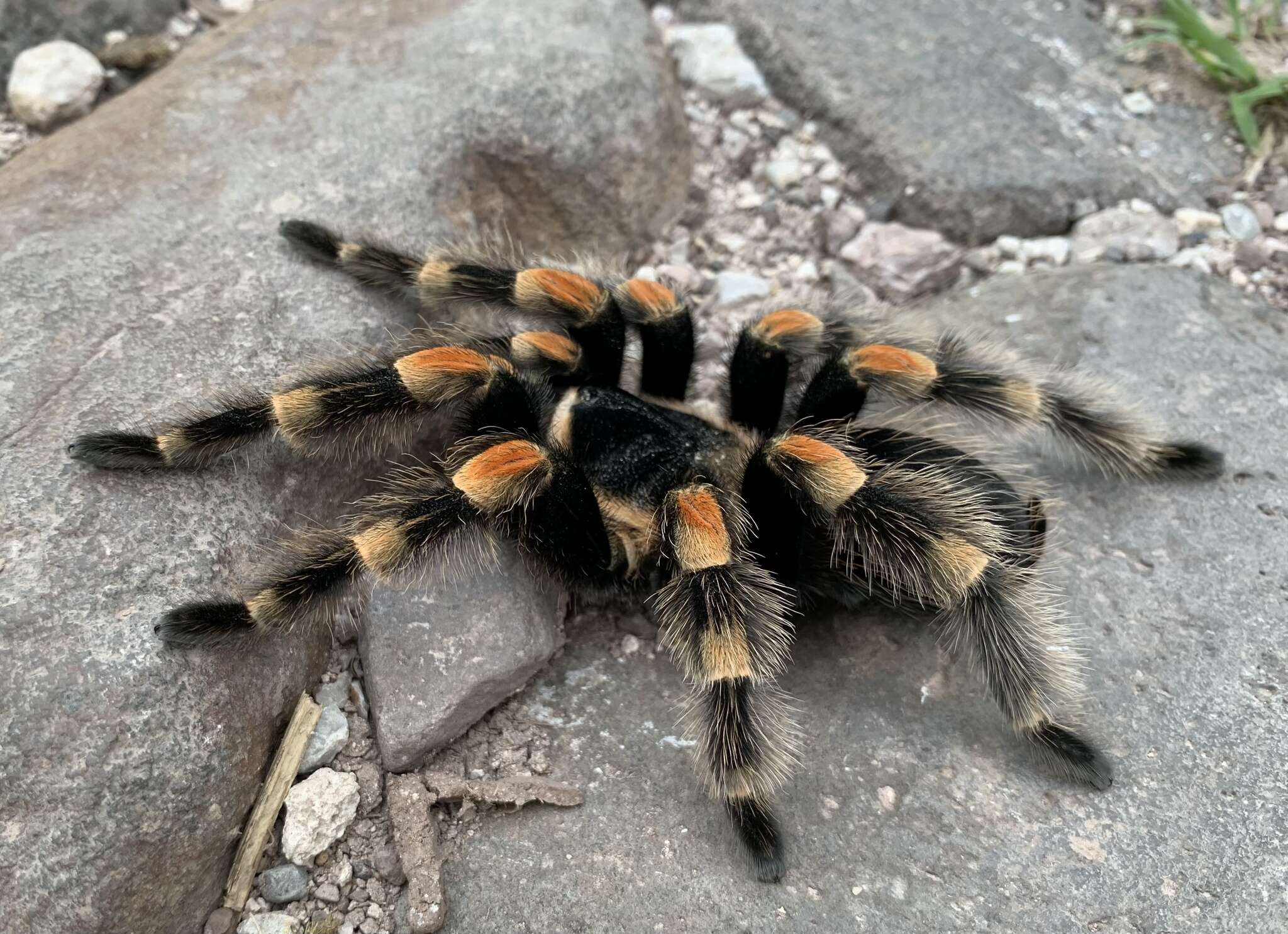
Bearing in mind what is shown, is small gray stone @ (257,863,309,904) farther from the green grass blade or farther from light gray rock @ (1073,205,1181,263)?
the green grass blade

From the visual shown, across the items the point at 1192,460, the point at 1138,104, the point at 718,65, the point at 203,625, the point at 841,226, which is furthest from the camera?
the point at 718,65

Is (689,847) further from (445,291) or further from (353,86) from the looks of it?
(353,86)

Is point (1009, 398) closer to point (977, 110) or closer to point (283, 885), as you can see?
point (977, 110)

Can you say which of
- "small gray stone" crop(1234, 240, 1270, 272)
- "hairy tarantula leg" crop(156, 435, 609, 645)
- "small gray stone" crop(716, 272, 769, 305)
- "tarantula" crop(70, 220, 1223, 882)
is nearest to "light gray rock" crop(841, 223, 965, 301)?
"small gray stone" crop(716, 272, 769, 305)

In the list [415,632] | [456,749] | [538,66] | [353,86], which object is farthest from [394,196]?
[456,749]

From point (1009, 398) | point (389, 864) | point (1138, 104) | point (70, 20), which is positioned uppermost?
point (70, 20)

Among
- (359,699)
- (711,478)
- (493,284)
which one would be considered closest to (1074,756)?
(711,478)
